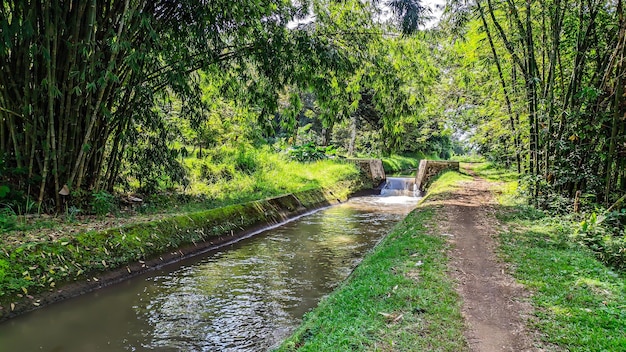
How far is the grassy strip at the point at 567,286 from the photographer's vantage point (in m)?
3.03

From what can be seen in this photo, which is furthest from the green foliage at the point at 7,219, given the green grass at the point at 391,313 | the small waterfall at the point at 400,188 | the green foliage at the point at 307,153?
the small waterfall at the point at 400,188

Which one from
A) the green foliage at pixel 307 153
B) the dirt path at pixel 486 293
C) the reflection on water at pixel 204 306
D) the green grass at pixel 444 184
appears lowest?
the reflection on water at pixel 204 306

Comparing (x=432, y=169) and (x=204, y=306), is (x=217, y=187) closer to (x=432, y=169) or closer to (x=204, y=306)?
(x=204, y=306)

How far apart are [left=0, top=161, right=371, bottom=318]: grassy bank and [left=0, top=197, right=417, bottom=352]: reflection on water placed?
0.27 m

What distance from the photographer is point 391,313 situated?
346 cm

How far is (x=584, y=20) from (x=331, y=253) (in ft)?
19.5

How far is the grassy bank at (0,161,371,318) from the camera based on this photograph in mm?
4227

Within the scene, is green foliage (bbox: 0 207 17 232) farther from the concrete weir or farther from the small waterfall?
the concrete weir

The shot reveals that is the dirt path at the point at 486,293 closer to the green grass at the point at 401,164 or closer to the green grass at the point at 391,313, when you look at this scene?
the green grass at the point at 391,313

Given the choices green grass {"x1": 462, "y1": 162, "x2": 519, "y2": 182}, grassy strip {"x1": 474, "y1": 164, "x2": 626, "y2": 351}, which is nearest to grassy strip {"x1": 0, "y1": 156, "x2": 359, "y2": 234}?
grassy strip {"x1": 474, "y1": 164, "x2": 626, "y2": 351}

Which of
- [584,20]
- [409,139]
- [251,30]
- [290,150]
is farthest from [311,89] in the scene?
[409,139]

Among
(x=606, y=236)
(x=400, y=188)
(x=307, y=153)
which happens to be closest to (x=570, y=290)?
(x=606, y=236)

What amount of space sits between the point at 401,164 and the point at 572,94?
72.6 feet

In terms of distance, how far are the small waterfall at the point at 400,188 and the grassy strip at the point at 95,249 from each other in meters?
11.2
